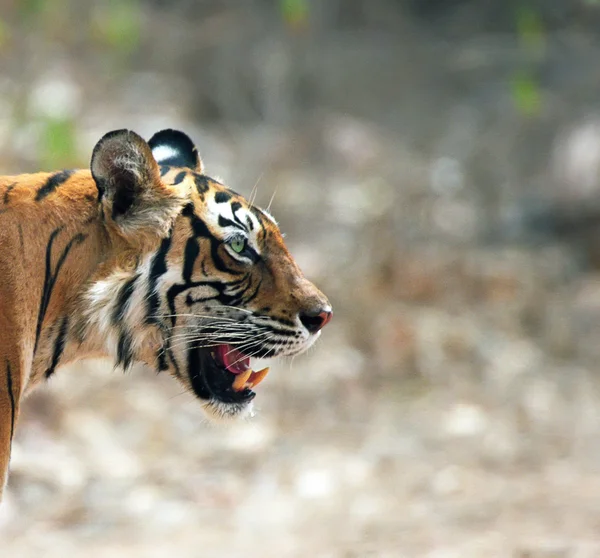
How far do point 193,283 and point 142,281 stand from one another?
0.16 meters

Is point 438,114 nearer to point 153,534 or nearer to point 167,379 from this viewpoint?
point 167,379

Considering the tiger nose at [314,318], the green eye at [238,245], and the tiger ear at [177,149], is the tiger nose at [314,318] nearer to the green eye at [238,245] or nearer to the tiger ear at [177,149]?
the green eye at [238,245]

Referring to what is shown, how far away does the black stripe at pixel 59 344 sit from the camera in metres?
2.63

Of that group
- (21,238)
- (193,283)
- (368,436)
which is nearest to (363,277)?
(368,436)

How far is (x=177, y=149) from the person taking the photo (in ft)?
9.88

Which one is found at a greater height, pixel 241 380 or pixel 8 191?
pixel 8 191

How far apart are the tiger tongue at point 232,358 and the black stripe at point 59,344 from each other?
463mm

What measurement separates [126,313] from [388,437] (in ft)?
13.1

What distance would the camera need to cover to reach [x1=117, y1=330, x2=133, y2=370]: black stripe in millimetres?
2682

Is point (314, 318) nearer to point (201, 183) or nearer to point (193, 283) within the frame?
point (193, 283)

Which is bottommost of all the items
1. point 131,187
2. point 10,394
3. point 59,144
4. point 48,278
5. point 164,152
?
point 10,394

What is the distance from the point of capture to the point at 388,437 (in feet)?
21.0

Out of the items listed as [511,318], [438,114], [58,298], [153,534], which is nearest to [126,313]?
[58,298]

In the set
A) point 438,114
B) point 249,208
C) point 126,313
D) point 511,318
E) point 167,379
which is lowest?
point 126,313
